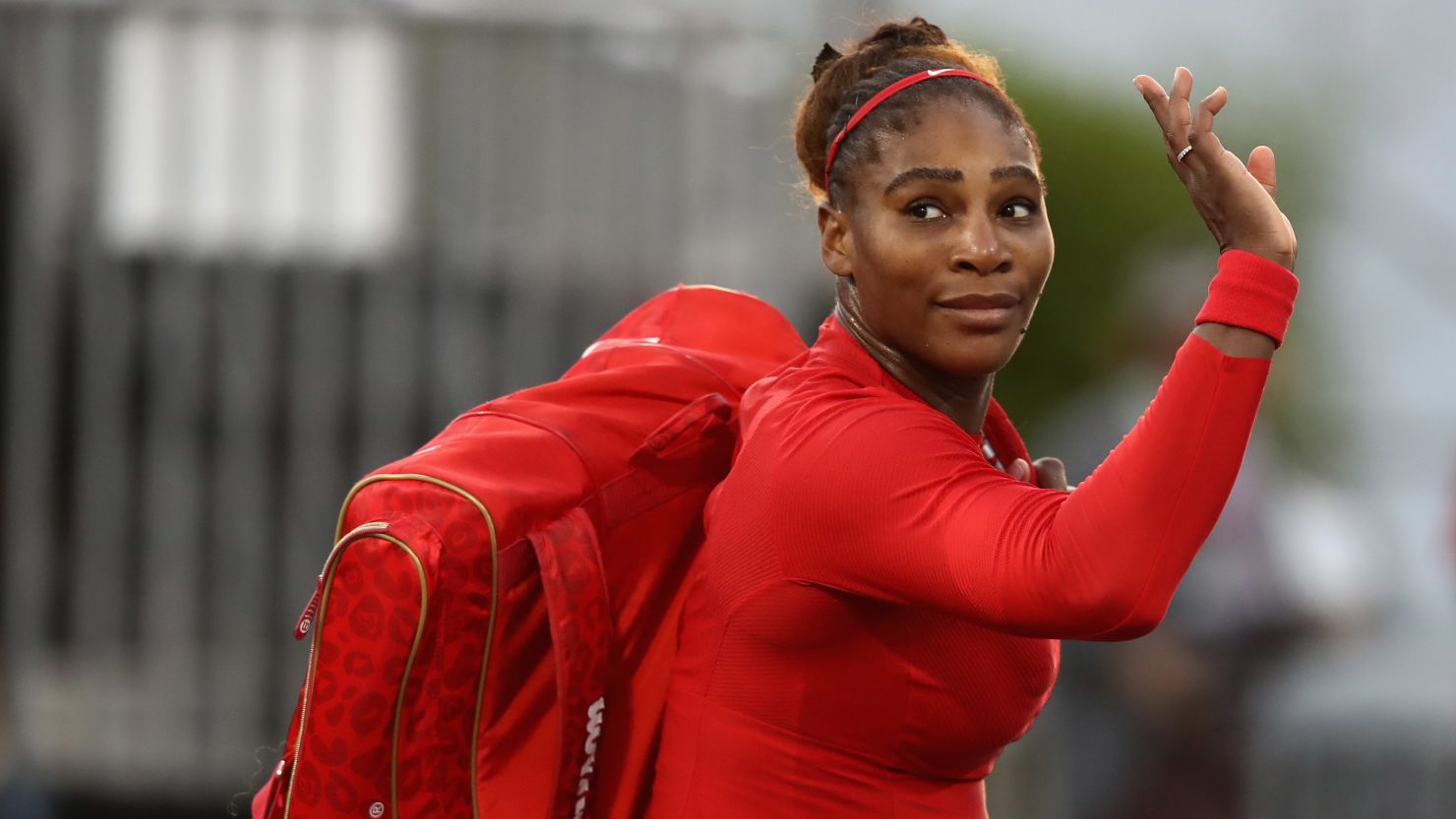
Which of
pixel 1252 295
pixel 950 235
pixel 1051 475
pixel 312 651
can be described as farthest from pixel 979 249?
pixel 312 651

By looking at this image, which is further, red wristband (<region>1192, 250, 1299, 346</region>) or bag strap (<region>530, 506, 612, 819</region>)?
bag strap (<region>530, 506, 612, 819</region>)

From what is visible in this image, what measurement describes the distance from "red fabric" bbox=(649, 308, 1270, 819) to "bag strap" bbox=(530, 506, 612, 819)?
11 centimetres

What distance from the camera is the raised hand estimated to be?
171cm

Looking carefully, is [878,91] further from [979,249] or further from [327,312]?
[327,312]

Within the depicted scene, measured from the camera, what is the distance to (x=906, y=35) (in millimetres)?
2162

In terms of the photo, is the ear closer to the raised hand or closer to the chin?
the chin

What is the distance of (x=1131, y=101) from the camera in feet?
38.4

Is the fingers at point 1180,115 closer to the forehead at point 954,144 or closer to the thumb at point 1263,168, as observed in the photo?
the thumb at point 1263,168

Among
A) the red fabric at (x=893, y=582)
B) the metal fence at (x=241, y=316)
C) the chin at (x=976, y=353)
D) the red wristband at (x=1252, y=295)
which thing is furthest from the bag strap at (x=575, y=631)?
the metal fence at (x=241, y=316)

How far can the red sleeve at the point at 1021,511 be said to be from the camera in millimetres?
1645

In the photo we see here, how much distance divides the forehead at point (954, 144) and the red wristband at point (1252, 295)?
33 cm

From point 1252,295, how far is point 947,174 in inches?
14.9

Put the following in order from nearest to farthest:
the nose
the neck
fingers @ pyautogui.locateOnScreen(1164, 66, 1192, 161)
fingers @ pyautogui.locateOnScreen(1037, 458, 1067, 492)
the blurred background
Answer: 1. fingers @ pyautogui.locateOnScreen(1164, 66, 1192, 161)
2. the nose
3. the neck
4. fingers @ pyautogui.locateOnScreen(1037, 458, 1067, 492)
5. the blurred background

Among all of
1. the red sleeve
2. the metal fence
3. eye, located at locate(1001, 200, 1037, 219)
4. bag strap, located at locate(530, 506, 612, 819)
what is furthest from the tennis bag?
the metal fence
